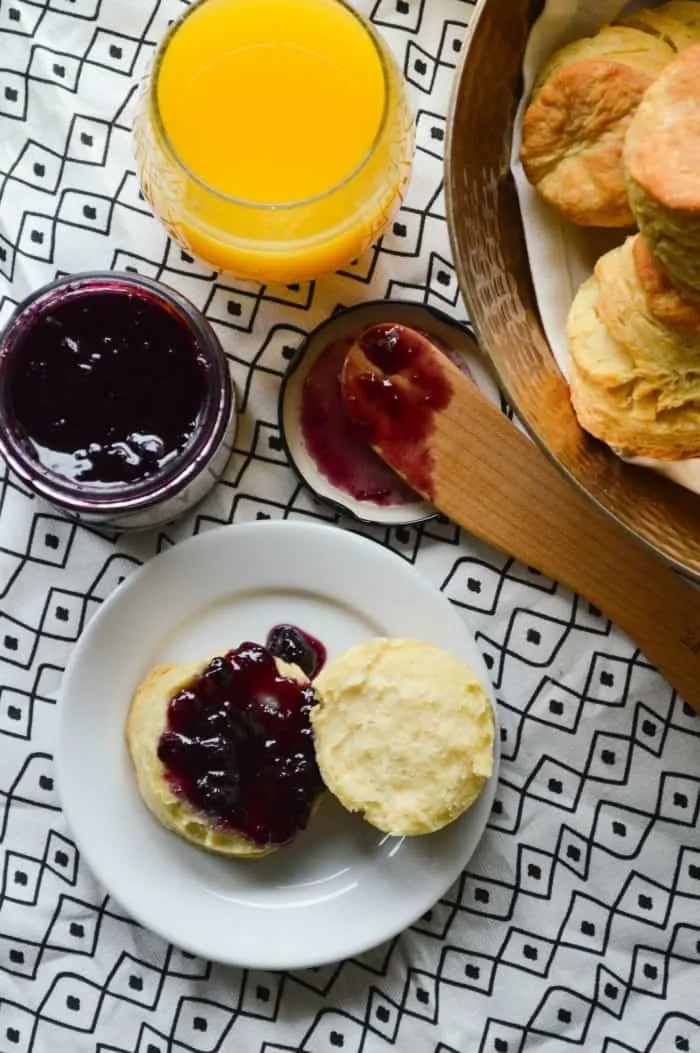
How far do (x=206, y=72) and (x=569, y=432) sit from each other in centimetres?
52

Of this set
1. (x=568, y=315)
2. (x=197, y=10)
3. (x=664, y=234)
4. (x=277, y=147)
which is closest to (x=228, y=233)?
(x=277, y=147)

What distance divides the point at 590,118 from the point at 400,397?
38 cm

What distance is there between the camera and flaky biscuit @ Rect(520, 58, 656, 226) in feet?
3.42

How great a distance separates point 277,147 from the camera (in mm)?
1195

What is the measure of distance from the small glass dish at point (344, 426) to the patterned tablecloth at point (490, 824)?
26mm

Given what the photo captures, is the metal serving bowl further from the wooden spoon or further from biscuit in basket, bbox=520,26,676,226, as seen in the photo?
the wooden spoon

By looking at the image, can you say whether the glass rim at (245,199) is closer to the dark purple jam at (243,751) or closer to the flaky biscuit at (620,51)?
the flaky biscuit at (620,51)

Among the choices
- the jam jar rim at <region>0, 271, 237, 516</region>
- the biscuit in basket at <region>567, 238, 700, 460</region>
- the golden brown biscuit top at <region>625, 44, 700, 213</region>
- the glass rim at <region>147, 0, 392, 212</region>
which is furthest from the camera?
the jam jar rim at <region>0, 271, 237, 516</region>

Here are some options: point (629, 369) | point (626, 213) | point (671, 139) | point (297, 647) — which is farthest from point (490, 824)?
point (671, 139)

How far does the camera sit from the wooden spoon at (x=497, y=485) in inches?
52.0

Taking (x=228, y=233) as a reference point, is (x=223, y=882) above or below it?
below

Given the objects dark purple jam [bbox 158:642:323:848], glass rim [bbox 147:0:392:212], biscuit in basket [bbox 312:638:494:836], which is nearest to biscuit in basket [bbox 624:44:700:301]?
glass rim [bbox 147:0:392:212]

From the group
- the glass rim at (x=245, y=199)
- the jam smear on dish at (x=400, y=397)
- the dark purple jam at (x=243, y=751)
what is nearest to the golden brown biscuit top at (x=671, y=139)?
the glass rim at (x=245, y=199)

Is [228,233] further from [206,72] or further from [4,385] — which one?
[4,385]
